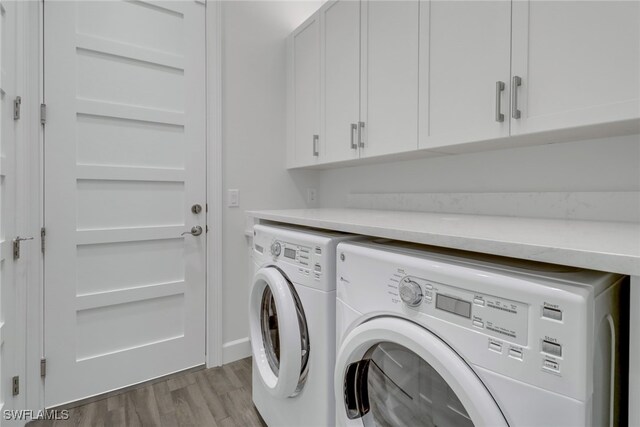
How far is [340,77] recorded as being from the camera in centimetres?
186

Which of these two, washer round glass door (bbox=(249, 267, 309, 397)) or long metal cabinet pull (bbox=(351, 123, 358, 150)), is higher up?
long metal cabinet pull (bbox=(351, 123, 358, 150))

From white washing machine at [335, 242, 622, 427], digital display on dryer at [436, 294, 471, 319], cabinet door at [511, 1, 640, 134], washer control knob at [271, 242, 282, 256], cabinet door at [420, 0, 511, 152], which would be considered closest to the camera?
white washing machine at [335, 242, 622, 427]

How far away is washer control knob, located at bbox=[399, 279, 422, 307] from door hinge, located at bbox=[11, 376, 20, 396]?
1.81 metres

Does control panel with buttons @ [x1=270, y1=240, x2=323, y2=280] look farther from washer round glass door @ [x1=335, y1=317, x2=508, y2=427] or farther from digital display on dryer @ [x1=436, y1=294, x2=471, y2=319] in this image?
digital display on dryer @ [x1=436, y1=294, x2=471, y2=319]

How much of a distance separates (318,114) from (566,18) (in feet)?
4.24

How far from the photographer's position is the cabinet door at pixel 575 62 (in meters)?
0.89

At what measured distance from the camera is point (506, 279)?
1.98 ft

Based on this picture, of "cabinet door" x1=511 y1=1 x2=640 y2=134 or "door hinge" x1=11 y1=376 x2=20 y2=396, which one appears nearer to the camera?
"cabinet door" x1=511 y1=1 x2=640 y2=134

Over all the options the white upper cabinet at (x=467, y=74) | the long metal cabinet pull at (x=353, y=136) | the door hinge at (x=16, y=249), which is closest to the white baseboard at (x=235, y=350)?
the door hinge at (x=16, y=249)

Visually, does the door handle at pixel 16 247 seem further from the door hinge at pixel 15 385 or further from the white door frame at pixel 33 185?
the door hinge at pixel 15 385

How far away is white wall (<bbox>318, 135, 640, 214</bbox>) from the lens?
113 centimetres

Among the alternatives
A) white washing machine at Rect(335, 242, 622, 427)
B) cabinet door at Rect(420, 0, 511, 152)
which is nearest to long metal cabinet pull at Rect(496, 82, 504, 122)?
cabinet door at Rect(420, 0, 511, 152)

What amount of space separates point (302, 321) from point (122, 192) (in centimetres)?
129

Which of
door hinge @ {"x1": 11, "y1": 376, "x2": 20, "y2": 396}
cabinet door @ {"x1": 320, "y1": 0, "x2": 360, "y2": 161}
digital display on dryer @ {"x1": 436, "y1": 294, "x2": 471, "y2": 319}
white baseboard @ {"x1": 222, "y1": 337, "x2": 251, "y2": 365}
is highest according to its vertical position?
cabinet door @ {"x1": 320, "y1": 0, "x2": 360, "y2": 161}
